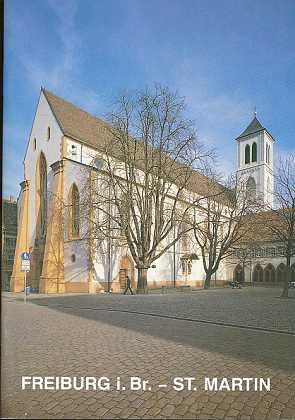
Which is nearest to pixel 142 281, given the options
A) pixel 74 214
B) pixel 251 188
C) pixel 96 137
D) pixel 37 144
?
pixel 74 214

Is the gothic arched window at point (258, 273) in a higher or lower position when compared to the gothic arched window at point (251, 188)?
lower

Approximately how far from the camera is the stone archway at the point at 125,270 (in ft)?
82.5

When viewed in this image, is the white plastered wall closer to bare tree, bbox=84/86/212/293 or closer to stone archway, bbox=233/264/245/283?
bare tree, bbox=84/86/212/293

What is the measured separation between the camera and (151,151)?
1825 centimetres

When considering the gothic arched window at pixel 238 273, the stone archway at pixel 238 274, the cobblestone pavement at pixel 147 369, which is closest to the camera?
the cobblestone pavement at pixel 147 369

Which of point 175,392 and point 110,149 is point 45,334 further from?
point 110,149

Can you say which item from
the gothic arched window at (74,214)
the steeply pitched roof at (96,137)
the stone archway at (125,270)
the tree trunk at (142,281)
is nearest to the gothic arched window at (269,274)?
the steeply pitched roof at (96,137)

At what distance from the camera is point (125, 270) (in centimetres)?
2542

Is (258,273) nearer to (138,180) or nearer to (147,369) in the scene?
(138,180)

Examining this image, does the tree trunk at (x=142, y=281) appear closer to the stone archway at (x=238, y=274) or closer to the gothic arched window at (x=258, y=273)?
the gothic arched window at (x=258, y=273)

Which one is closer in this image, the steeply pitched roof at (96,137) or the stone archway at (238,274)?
the steeply pitched roof at (96,137)

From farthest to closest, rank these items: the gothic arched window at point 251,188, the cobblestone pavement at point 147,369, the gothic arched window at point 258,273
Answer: the gothic arched window at point 258,273 < the gothic arched window at point 251,188 < the cobblestone pavement at point 147,369

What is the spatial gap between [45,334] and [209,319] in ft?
15.4

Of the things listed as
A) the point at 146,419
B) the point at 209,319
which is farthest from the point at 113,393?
the point at 209,319
